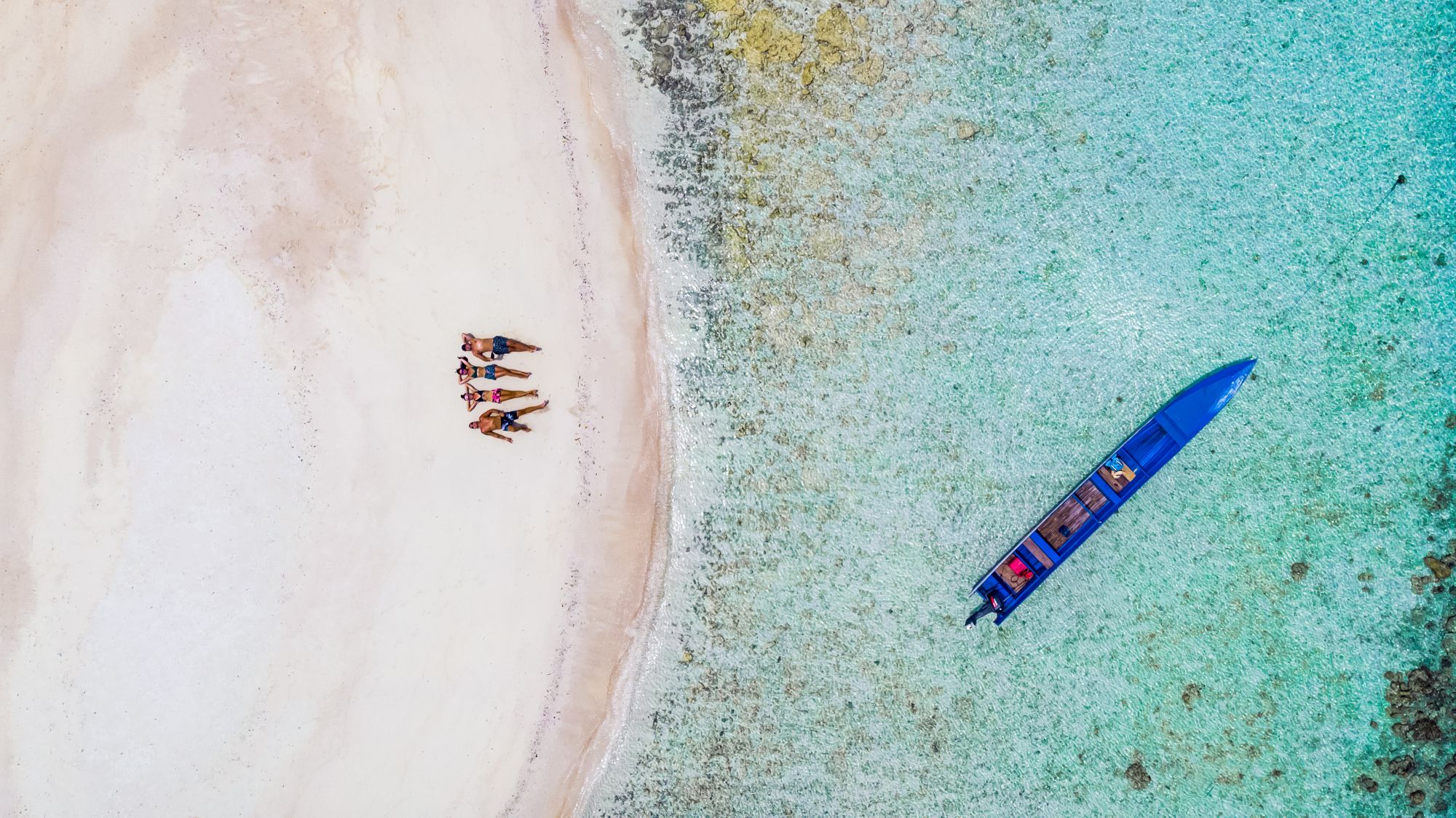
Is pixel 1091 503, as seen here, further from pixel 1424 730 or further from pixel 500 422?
pixel 500 422

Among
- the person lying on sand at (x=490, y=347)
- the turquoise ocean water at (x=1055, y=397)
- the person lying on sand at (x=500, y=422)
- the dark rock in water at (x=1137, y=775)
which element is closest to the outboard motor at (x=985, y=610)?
the turquoise ocean water at (x=1055, y=397)

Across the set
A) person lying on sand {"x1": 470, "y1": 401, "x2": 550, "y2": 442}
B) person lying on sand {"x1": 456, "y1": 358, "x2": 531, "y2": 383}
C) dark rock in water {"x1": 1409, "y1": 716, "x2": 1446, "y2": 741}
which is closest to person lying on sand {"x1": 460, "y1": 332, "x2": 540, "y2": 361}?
person lying on sand {"x1": 456, "y1": 358, "x2": 531, "y2": 383}

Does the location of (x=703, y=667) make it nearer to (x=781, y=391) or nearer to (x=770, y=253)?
(x=781, y=391)

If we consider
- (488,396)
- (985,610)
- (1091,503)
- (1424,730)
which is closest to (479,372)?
(488,396)

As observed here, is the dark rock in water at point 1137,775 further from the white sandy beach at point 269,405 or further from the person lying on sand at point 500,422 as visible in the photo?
the person lying on sand at point 500,422

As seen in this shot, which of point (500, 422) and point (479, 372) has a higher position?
point (479, 372)

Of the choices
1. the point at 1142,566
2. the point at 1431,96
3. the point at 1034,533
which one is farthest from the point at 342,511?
the point at 1431,96
